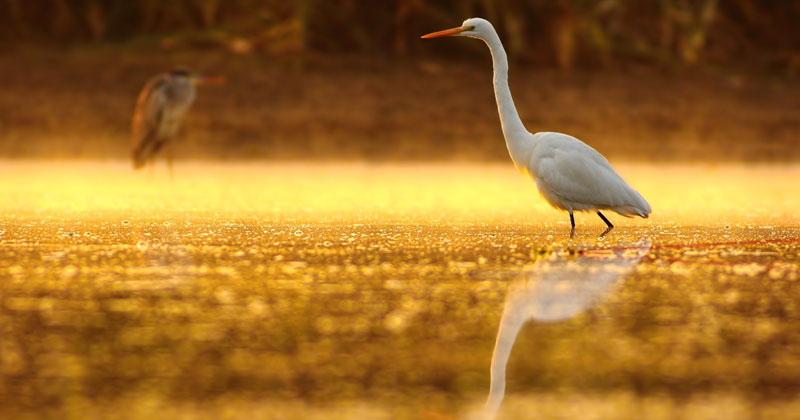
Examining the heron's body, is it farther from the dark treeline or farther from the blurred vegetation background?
the dark treeline

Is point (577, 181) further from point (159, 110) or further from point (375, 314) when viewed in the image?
point (159, 110)

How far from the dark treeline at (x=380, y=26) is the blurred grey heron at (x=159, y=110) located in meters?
A: 2.16

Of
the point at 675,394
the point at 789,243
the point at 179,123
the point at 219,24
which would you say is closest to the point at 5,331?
the point at 675,394

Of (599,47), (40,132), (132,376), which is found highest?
(599,47)

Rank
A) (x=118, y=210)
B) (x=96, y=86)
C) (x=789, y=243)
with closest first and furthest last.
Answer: (x=789, y=243) < (x=118, y=210) < (x=96, y=86)

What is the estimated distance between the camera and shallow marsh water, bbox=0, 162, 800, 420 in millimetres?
3131

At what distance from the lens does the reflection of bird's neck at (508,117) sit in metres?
7.27

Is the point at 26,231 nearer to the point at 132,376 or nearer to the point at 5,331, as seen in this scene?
the point at 5,331

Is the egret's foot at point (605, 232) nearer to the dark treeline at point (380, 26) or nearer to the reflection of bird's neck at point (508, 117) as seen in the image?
the reflection of bird's neck at point (508, 117)

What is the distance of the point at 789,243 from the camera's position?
6.46 metres

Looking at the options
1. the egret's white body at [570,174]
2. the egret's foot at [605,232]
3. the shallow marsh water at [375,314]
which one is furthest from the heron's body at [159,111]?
the egret's foot at [605,232]

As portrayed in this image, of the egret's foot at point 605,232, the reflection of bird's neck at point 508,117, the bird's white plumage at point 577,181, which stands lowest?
the egret's foot at point 605,232

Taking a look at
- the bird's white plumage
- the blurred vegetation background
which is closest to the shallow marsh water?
the bird's white plumage

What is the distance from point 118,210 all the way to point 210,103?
602 centimetres
